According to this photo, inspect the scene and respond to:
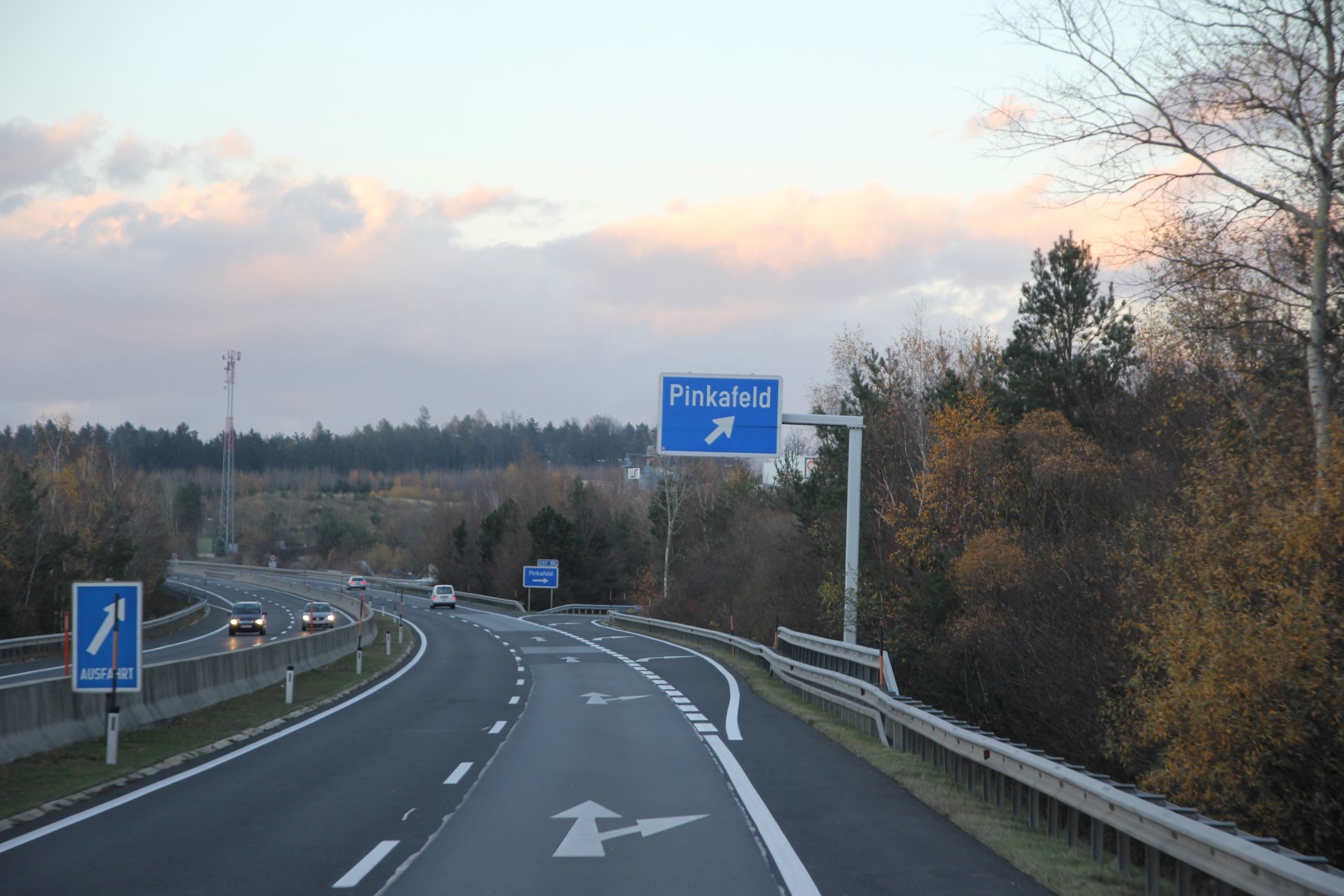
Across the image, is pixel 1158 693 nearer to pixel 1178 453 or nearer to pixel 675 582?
pixel 1178 453

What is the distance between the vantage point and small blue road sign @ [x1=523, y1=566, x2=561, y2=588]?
78.5 meters

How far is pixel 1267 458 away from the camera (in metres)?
14.4

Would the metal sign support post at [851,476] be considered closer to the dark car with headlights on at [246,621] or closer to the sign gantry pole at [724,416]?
the sign gantry pole at [724,416]

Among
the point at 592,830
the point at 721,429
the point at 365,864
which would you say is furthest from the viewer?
the point at 721,429

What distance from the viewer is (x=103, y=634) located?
14047 millimetres

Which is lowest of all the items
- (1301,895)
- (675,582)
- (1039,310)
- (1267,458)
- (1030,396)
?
(675,582)

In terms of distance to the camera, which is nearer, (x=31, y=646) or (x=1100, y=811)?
(x=1100, y=811)

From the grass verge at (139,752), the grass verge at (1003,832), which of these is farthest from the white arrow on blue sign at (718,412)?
the grass verge at (139,752)

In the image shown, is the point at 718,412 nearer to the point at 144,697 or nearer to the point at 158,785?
the point at 144,697

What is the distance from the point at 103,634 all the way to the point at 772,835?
9.03 metres

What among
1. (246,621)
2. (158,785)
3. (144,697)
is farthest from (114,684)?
(246,621)

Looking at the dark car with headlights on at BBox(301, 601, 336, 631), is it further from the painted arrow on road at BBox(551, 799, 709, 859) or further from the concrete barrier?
the painted arrow on road at BBox(551, 799, 709, 859)

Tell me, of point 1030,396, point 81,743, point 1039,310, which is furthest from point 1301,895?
point 1039,310

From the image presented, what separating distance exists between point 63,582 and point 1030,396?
1757 inches
